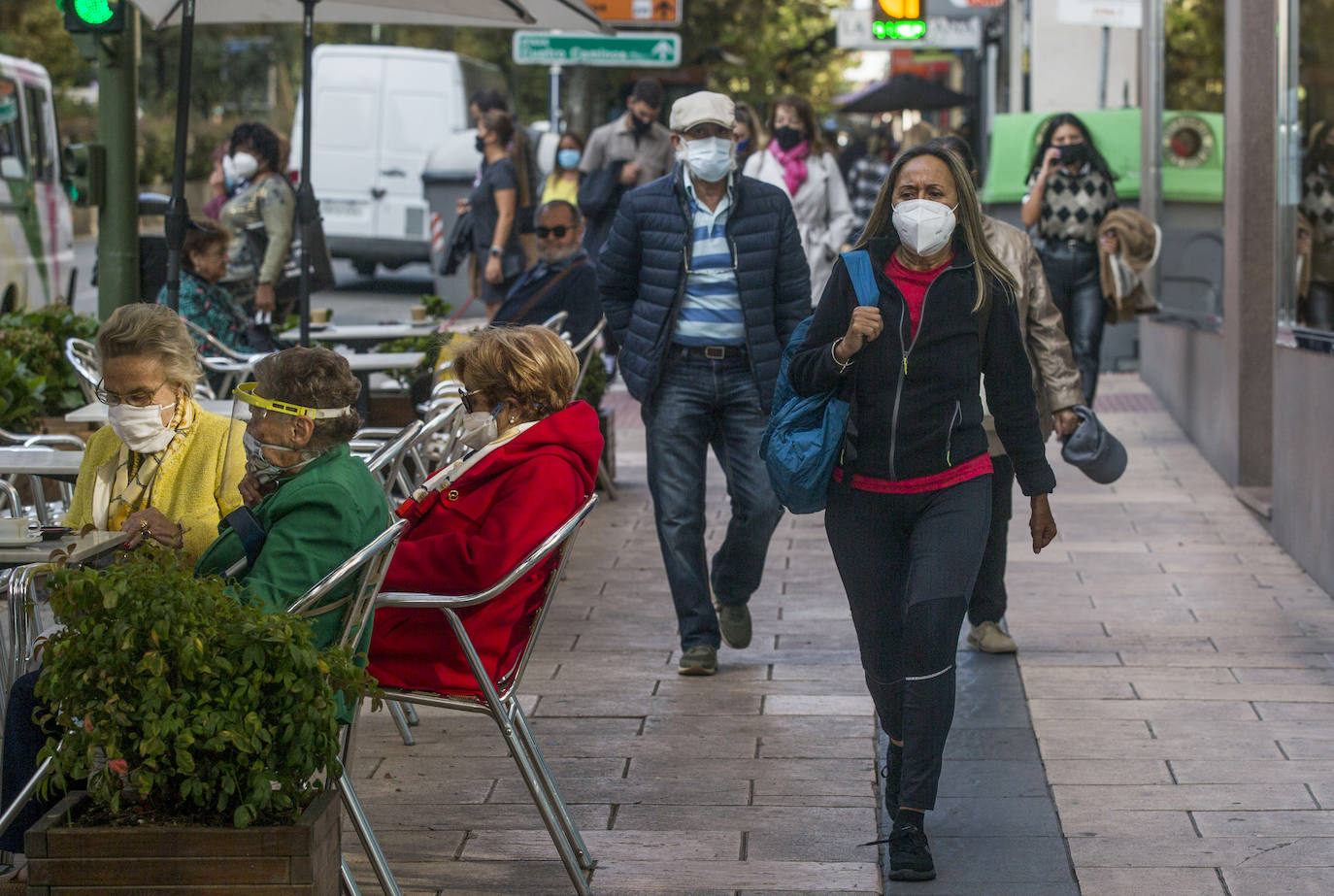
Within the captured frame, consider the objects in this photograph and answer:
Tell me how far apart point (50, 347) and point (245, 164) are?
274 centimetres

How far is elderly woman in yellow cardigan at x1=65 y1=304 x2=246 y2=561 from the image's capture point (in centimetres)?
450

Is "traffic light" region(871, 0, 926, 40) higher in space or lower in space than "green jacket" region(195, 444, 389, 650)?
higher

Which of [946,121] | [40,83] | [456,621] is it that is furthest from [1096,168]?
[946,121]

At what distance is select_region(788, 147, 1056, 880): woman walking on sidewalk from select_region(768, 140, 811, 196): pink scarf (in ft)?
21.7

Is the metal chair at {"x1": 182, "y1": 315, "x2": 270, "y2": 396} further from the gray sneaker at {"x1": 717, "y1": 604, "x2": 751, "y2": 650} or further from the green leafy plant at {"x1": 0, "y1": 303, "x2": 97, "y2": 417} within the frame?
the gray sneaker at {"x1": 717, "y1": 604, "x2": 751, "y2": 650}

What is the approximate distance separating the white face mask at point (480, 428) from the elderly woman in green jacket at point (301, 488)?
0.52 m

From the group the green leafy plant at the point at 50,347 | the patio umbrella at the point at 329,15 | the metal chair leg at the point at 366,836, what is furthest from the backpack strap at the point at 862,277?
the green leafy plant at the point at 50,347

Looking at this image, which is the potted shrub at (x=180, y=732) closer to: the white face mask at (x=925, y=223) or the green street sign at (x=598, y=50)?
the white face mask at (x=925, y=223)

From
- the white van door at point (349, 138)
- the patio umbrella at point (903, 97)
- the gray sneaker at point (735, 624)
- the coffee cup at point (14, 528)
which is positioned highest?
the patio umbrella at point (903, 97)

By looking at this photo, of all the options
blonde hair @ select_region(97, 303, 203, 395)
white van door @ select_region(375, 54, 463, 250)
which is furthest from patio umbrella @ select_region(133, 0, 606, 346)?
white van door @ select_region(375, 54, 463, 250)

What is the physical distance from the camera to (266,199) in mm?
10328

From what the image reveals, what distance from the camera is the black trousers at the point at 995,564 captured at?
234 inches

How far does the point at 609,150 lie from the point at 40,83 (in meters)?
5.74

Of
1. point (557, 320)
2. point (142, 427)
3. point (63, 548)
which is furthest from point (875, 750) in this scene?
point (557, 320)
